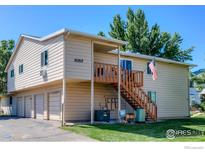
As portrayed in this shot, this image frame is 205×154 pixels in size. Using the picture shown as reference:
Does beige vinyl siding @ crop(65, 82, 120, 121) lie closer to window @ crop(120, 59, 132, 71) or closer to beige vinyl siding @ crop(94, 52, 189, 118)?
window @ crop(120, 59, 132, 71)

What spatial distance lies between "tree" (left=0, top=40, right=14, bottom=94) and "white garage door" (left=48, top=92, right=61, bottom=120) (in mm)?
12299

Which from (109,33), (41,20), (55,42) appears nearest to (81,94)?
(55,42)

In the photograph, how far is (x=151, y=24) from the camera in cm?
2814

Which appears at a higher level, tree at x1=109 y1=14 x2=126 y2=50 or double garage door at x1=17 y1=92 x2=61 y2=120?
tree at x1=109 y1=14 x2=126 y2=50

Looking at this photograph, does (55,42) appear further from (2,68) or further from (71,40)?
(2,68)

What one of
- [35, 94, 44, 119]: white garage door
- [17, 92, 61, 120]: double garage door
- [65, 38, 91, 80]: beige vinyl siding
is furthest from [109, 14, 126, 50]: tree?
[65, 38, 91, 80]: beige vinyl siding

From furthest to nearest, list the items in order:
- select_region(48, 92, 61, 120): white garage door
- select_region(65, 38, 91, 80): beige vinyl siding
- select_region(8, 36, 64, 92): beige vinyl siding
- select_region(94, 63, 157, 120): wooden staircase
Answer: select_region(48, 92, 61, 120): white garage door, select_region(94, 63, 157, 120): wooden staircase, select_region(8, 36, 64, 92): beige vinyl siding, select_region(65, 38, 91, 80): beige vinyl siding

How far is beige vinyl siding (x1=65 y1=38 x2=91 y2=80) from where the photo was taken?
14.0m

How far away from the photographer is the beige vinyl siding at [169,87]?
19953 millimetres

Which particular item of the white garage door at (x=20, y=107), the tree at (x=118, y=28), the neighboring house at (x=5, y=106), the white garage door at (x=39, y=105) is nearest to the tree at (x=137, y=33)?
the tree at (x=118, y=28)

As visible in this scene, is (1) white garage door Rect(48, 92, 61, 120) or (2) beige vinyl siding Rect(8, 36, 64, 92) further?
(1) white garage door Rect(48, 92, 61, 120)

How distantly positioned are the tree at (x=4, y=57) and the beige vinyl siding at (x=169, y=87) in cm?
1431

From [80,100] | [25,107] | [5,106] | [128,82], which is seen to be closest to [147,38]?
[128,82]

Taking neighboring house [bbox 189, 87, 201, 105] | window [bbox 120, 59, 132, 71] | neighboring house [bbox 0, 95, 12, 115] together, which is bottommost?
neighboring house [bbox 0, 95, 12, 115]
